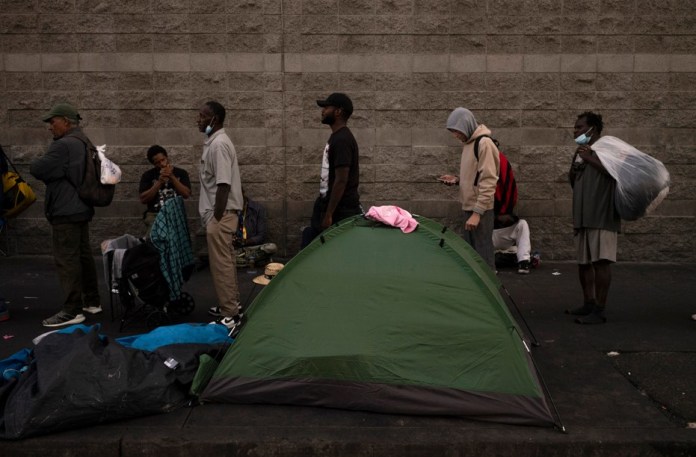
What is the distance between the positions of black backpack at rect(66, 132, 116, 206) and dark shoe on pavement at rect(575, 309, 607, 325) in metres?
4.79

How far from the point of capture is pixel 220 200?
6.93 metres

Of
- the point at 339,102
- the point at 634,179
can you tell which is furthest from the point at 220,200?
the point at 634,179

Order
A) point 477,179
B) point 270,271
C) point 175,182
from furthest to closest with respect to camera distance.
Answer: point 270,271 → point 175,182 → point 477,179

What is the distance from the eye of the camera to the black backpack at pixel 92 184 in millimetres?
7164

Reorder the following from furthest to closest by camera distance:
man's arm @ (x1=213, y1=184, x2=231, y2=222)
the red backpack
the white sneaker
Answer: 1. the red backpack
2. the white sneaker
3. man's arm @ (x1=213, y1=184, x2=231, y2=222)

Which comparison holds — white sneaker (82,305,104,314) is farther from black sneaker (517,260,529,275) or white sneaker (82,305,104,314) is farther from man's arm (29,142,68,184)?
black sneaker (517,260,529,275)

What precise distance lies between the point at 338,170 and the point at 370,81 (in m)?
3.10

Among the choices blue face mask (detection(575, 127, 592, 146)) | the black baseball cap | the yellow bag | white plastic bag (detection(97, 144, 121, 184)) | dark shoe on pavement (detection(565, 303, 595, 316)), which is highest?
the black baseball cap

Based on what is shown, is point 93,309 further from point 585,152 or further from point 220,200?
point 585,152

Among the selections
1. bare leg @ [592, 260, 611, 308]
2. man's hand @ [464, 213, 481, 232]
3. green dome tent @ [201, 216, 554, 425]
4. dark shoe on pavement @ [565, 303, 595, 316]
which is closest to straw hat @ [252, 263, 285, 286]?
man's hand @ [464, 213, 481, 232]

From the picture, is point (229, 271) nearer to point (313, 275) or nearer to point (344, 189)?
point (344, 189)

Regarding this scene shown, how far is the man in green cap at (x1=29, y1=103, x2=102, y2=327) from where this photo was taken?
7082mm

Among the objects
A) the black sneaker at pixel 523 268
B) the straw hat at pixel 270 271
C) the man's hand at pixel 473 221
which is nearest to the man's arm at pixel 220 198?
the straw hat at pixel 270 271

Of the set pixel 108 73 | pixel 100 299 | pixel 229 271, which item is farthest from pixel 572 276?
pixel 108 73
